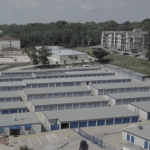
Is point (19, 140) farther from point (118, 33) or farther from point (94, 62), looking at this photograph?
point (118, 33)

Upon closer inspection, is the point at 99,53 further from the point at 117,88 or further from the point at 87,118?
the point at 87,118

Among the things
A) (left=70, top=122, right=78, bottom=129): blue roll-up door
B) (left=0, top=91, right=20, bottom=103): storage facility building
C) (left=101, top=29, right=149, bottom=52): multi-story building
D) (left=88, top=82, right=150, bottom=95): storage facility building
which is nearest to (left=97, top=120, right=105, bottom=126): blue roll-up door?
(left=70, top=122, right=78, bottom=129): blue roll-up door

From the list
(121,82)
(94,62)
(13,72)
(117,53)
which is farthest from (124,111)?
(117,53)

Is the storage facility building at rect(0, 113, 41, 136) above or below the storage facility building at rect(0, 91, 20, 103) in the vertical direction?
below

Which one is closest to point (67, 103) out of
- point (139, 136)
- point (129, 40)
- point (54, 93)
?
point (54, 93)

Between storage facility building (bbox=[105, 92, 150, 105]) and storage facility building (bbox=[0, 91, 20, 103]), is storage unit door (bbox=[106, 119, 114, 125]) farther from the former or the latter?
storage facility building (bbox=[0, 91, 20, 103])

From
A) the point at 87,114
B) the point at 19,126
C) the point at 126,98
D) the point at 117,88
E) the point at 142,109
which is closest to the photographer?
the point at 19,126
